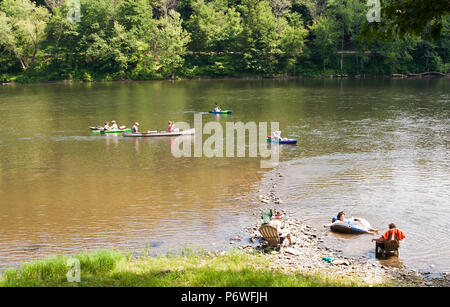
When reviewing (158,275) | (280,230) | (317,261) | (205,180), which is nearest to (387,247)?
(317,261)

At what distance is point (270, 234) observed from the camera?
18.7m

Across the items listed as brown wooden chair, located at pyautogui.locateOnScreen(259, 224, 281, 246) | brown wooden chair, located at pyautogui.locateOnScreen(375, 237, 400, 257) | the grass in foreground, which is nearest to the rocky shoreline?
brown wooden chair, located at pyautogui.locateOnScreen(259, 224, 281, 246)

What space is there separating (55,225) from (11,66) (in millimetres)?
95673

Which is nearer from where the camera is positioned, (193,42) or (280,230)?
(280,230)

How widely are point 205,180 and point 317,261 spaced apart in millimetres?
13114

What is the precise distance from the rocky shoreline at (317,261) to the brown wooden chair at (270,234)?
0.87 ft

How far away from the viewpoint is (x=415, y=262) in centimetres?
1767

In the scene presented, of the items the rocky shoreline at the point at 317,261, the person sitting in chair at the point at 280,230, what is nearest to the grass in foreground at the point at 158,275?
the rocky shoreline at the point at 317,261

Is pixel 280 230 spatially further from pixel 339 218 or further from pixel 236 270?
pixel 236 270

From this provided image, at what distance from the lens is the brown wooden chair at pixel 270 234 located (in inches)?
731

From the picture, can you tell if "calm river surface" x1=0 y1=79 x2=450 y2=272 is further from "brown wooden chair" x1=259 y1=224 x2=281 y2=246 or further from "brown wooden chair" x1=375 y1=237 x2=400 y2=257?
"brown wooden chair" x1=259 y1=224 x2=281 y2=246

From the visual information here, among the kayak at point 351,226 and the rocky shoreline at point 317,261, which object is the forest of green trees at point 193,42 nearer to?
the kayak at point 351,226
